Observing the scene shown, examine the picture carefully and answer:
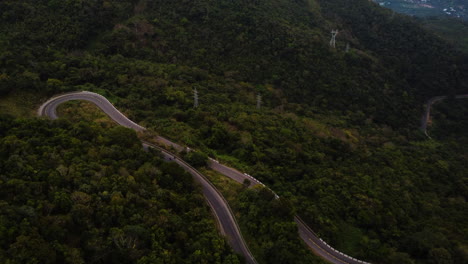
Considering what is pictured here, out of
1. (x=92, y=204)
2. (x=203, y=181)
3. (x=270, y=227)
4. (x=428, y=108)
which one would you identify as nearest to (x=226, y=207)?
(x=203, y=181)

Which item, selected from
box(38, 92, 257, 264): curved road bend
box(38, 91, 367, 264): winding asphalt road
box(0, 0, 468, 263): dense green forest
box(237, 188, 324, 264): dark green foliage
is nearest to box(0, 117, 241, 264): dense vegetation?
box(38, 92, 257, 264): curved road bend

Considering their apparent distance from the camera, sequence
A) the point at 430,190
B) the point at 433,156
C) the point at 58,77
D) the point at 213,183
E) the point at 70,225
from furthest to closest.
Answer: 1. the point at 433,156
2. the point at 58,77
3. the point at 430,190
4. the point at 213,183
5. the point at 70,225

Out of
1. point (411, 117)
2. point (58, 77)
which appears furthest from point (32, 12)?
point (411, 117)

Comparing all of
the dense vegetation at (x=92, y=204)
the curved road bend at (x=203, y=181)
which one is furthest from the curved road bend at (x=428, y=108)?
the dense vegetation at (x=92, y=204)

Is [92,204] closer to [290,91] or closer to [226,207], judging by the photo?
[226,207]

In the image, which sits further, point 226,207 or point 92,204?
point 226,207

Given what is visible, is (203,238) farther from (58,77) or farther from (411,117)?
(411,117)

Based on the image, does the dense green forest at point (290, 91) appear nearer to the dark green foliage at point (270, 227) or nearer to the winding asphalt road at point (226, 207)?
the dark green foliage at point (270, 227)
